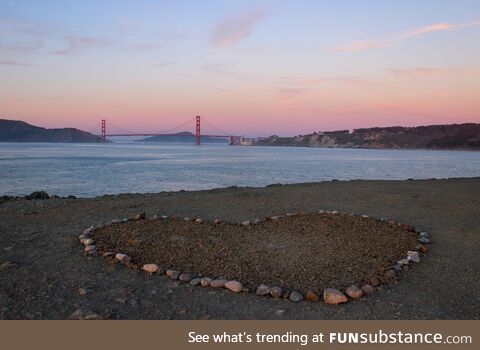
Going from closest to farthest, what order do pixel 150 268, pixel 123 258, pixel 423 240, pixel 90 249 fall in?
pixel 150 268 → pixel 123 258 → pixel 90 249 → pixel 423 240

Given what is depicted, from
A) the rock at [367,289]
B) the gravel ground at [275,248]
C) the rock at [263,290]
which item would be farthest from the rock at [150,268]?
the rock at [367,289]

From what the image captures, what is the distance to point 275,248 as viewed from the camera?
20.7 feet

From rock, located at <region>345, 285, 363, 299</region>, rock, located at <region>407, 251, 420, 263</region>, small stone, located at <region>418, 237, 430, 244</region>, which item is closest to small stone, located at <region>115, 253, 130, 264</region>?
rock, located at <region>345, 285, 363, 299</region>

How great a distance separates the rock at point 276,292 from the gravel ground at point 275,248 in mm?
235

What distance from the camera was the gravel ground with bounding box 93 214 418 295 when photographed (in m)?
5.18

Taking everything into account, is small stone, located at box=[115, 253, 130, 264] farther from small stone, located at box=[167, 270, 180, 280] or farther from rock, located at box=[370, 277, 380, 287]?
rock, located at box=[370, 277, 380, 287]

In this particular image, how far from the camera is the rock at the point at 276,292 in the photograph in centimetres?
454

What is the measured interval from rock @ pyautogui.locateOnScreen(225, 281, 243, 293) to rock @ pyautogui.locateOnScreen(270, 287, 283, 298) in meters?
0.38

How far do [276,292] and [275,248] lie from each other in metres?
1.76

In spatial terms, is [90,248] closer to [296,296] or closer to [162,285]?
[162,285]

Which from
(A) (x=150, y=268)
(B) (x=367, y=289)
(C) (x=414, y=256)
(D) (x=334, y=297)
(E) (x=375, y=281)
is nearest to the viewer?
(D) (x=334, y=297)

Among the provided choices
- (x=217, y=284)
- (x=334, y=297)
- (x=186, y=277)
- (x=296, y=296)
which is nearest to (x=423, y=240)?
(x=334, y=297)

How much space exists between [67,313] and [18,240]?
340 centimetres
